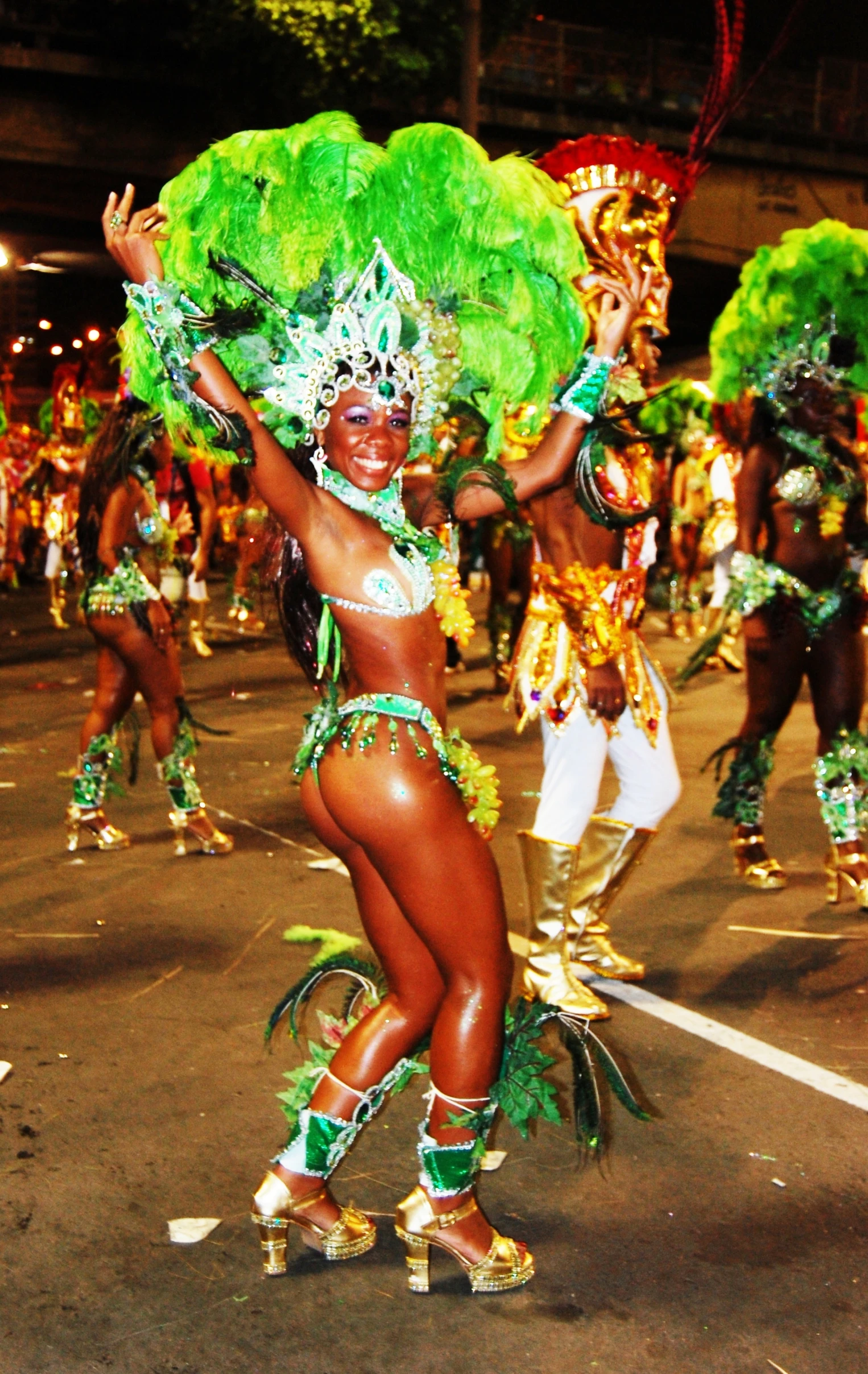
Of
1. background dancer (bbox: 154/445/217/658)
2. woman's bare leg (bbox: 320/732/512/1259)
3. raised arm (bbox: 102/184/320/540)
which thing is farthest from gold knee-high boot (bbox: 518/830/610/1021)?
background dancer (bbox: 154/445/217/658)

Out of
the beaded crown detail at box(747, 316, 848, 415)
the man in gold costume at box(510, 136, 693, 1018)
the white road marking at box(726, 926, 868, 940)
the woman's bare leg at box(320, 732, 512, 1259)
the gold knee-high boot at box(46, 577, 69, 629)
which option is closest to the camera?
the woman's bare leg at box(320, 732, 512, 1259)

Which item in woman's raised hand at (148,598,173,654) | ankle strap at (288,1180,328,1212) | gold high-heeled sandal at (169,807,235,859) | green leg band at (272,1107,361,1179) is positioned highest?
woman's raised hand at (148,598,173,654)

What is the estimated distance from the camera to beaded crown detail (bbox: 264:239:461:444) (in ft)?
10.2

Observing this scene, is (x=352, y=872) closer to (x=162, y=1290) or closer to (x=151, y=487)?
(x=162, y=1290)

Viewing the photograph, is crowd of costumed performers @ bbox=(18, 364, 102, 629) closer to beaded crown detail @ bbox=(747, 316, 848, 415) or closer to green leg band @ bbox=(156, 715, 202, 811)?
green leg band @ bbox=(156, 715, 202, 811)

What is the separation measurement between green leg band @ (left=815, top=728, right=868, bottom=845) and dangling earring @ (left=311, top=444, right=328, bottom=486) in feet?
10.8

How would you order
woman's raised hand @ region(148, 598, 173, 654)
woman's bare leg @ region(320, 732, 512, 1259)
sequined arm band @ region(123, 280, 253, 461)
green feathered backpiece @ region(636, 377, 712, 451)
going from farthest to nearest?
green feathered backpiece @ region(636, 377, 712, 451) → woman's raised hand @ region(148, 598, 173, 654) → woman's bare leg @ region(320, 732, 512, 1259) → sequined arm band @ region(123, 280, 253, 461)

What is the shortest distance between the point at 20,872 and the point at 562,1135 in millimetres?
3384

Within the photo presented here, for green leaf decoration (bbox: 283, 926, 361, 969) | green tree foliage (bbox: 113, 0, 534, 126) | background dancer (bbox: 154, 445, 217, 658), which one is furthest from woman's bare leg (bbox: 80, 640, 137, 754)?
green tree foliage (bbox: 113, 0, 534, 126)

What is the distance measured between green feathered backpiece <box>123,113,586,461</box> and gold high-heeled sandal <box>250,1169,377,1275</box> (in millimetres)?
1685

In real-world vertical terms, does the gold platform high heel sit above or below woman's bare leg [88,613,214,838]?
below

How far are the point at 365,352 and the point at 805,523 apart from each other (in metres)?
3.44

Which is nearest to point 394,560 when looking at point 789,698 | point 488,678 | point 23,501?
point 789,698

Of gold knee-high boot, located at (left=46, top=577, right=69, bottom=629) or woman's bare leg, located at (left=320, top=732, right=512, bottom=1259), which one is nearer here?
woman's bare leg, located at (left=320, top=732, right=512, bottom=1259)
